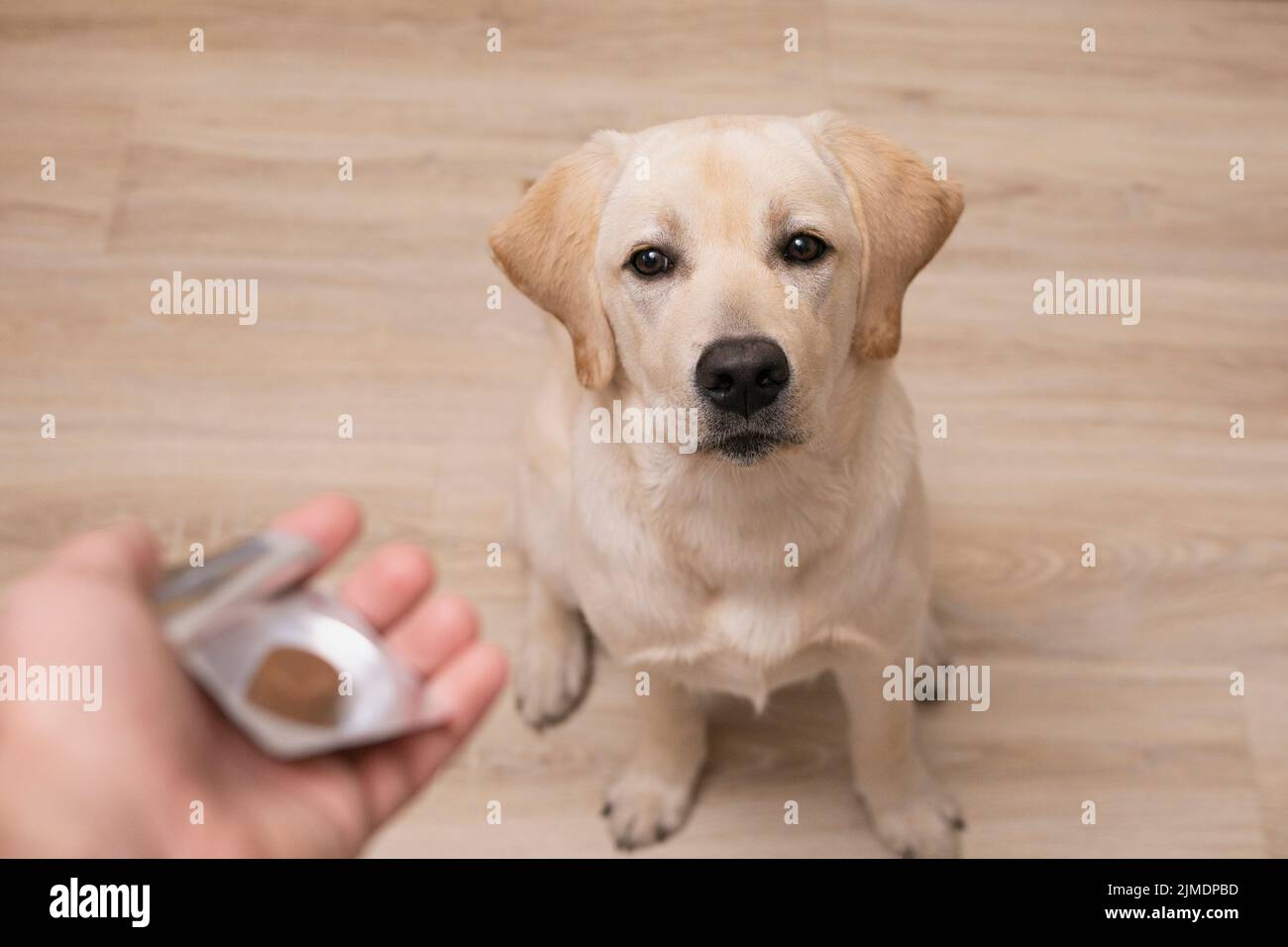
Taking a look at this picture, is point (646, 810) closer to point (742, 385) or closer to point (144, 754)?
point (742, 385)

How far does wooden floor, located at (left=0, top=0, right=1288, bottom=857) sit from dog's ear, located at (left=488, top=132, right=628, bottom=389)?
41.4 inches

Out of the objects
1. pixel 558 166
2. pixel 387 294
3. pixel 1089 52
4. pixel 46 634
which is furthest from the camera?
pixel 1089 52

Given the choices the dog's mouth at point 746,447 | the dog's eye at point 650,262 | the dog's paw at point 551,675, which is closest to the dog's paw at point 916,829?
the dog's paw at point 551,675

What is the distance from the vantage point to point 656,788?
2.43 meters

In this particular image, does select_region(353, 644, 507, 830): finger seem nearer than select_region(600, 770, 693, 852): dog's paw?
Yes

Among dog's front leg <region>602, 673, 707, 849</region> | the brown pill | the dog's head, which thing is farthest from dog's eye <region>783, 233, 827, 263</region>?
dog's front leg <region>602, 673, 707, 849</region>

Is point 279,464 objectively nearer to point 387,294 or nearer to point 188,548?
point 188,548

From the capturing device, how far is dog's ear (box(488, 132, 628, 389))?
1789 millimetres

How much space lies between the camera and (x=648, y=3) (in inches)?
135

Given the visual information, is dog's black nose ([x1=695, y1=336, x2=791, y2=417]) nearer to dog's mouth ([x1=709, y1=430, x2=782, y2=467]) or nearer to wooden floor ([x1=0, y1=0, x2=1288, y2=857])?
dog's mouth ([x1=709, y1=430, x2=782, y2=467])

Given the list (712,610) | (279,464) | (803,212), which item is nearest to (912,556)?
(712,610)

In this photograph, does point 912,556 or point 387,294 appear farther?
point 387,294
